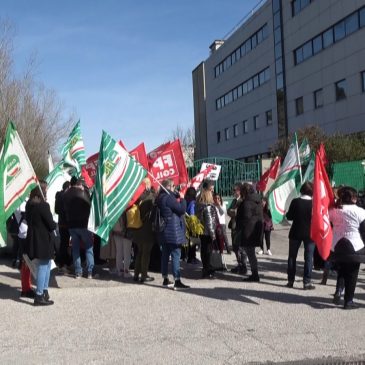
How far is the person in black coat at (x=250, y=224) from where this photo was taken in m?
9.59

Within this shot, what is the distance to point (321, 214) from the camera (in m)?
7.91

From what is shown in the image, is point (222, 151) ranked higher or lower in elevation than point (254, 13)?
lower

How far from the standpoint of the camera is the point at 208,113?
200ft

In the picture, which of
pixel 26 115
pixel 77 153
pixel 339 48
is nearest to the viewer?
pixel 77 153

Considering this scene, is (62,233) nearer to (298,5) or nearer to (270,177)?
(270,177)

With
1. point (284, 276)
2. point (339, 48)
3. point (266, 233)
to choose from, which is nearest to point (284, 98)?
point (339, 48)

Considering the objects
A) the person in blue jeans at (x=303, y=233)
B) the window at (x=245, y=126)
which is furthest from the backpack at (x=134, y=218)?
the window at (x=245, y=126)

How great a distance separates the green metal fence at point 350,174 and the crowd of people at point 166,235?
990 cm

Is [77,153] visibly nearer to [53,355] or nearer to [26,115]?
[53,355]

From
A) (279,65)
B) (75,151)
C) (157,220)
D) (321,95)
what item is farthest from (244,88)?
(157,220)

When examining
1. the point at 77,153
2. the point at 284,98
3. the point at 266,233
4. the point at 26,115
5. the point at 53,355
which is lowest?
the point at 53,355

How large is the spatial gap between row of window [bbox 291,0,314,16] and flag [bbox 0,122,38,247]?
33513mm

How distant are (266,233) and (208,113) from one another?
A: 48136 mm

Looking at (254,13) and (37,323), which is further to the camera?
(254,13)
